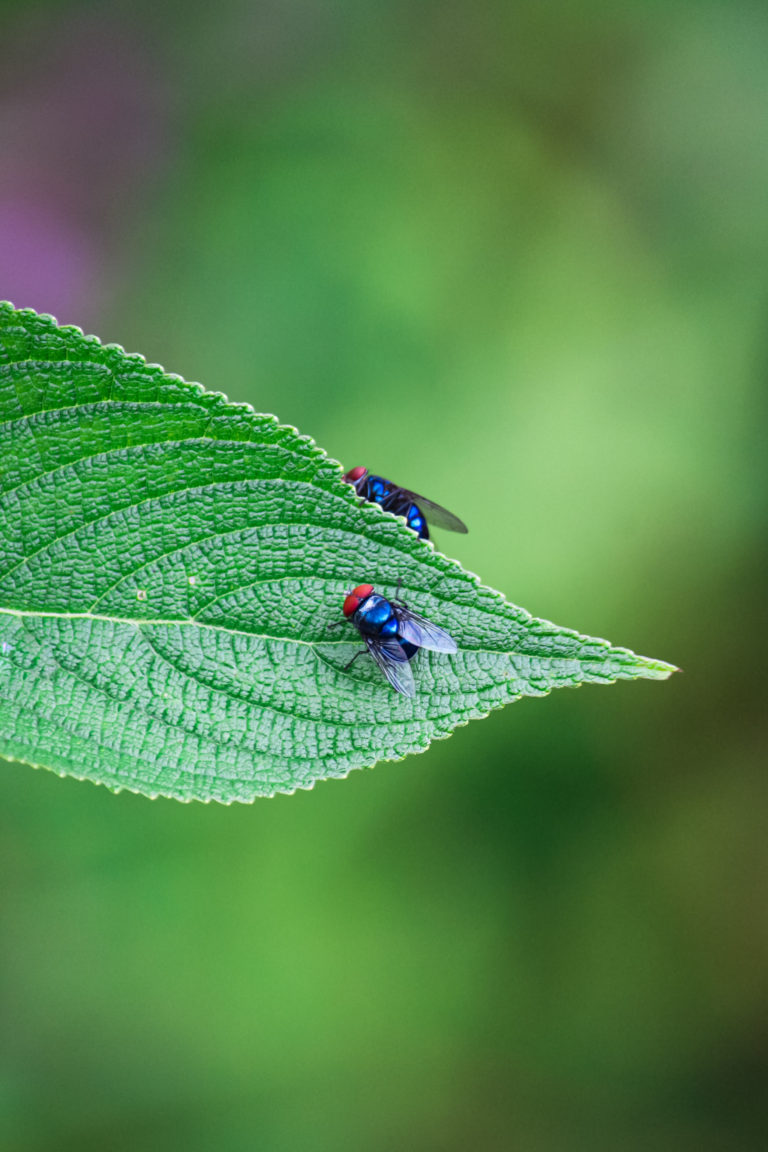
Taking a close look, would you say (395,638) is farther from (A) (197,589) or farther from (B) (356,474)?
(B) (356,474)

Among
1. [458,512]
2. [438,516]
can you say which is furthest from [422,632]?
[458,512]

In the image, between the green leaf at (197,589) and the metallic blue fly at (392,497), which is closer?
the green leaf at (197,589)

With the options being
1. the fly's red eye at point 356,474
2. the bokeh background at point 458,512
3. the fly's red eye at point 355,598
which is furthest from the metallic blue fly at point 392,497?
the bokeh background at point 458,512

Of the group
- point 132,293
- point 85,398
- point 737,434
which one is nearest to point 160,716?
point 85,398

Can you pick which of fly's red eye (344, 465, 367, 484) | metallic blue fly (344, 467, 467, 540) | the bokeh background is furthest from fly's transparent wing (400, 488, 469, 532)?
the bokeh background

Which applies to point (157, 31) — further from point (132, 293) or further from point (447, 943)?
point (447, 943)

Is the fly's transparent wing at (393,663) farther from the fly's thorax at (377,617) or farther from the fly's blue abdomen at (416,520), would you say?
the fly's blue abdomen at (416,520)

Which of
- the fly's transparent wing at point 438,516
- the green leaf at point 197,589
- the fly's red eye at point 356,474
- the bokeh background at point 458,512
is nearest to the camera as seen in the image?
the green leaf at point 197,589

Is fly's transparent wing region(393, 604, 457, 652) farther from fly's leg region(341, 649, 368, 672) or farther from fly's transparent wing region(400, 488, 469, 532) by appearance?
fly's transparent wing region(400, 488, 469, 532)
